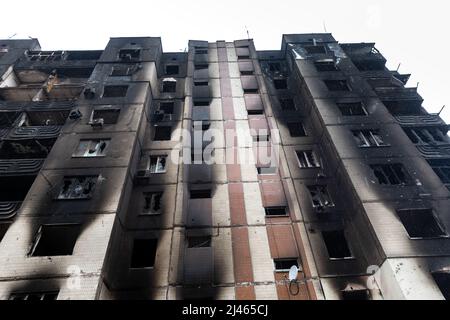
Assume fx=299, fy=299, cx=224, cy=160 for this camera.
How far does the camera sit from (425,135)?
70.5ft

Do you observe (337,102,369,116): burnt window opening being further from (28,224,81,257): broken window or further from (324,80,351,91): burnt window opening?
(28,224,81,257): broken window

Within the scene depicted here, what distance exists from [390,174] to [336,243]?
16.9 ft

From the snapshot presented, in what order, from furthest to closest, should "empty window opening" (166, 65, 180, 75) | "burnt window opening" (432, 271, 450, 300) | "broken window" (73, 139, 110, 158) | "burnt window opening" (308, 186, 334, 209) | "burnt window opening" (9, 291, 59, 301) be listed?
"empty window opening" (166, 65, 180, 75) < "broken window" (73, 139, 110, 158) < "burnt window opening" (308, 186, 334, 209) < "burnt window opening" (432, 271, 450, 300) < "burnt window opening" (9, 291, 59, 301)

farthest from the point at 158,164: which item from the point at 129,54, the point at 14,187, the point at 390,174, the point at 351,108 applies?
the point at 351,108

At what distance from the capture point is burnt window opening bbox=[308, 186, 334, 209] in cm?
1783

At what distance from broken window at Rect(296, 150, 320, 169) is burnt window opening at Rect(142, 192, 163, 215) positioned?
960 cm

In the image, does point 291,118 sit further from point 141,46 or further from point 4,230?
point 4,230

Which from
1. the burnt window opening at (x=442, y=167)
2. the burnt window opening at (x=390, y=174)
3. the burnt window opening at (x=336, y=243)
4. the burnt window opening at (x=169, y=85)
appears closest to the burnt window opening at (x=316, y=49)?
the burnt window opening at (x=169, y=85)

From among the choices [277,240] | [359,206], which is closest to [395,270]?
[359,206]

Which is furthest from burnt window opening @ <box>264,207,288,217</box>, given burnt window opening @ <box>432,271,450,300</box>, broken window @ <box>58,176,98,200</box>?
broken window @ <box>58,176,98,200</box>

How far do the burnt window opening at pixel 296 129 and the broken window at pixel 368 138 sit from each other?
4.36 metres

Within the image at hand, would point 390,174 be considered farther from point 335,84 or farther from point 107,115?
point 107,115

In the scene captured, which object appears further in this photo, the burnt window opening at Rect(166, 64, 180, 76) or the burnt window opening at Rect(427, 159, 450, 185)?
the burnt window opening at Rect(166, 64, 180, 76)
